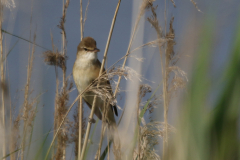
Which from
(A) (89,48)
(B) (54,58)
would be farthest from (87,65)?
(B) (54,58)

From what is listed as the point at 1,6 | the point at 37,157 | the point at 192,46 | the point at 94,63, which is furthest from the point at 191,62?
the point at 94,63

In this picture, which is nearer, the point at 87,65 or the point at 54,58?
the point at 54,58

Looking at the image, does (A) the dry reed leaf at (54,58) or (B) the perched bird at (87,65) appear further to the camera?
(B) the perched bird at (87,65)

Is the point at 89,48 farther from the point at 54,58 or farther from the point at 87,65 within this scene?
the point at 54,58

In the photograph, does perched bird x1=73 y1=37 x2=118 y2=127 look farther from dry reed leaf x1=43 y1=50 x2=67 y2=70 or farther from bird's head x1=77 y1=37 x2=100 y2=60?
dry reed leaf x1=43 y1=50 x2=67 y2=70

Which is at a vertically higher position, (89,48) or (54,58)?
(89,48)

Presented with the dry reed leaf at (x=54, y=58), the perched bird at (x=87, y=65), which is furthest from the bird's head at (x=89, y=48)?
the dry reed leaf at (x=54, y=58)

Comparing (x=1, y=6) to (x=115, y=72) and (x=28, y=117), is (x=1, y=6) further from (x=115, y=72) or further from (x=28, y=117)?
(x=115, y=72)

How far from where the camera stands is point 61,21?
2428 millimetres

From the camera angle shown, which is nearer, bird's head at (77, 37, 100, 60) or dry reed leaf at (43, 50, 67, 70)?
dry reed leaf at (43, 50, 67, 70)

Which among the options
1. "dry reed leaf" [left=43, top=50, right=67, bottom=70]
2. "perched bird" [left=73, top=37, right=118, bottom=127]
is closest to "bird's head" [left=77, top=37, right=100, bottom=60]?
"perched bird" [left=73, top=37, right=118, bottom=127]

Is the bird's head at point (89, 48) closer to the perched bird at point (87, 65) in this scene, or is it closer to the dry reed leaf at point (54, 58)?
the perched bird at point (87, 65)

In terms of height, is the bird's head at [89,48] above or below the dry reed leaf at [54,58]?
above

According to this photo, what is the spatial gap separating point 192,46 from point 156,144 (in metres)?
0.96
